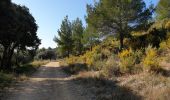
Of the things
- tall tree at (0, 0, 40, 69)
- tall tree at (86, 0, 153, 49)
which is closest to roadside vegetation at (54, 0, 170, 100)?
tall tree at (86, 0, 153, 49)

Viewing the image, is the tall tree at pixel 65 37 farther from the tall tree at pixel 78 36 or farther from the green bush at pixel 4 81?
the green bush at pixel 4 81

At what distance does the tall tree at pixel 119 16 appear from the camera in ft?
113

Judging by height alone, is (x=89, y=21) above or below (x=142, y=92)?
above

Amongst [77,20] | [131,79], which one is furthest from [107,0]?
[77,20]

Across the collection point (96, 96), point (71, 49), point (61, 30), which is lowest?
point (96, 96)

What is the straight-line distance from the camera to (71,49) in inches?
2721

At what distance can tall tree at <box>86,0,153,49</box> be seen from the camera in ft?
113

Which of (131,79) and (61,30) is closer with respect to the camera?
(131,79)

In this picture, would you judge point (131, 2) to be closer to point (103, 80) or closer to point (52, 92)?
point (103, 80)

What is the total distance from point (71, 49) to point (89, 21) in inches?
1350

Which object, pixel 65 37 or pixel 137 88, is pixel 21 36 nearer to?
pixel 137 88

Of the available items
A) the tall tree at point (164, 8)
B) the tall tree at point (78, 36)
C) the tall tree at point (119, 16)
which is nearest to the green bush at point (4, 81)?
the tall tree at point (119, 16)

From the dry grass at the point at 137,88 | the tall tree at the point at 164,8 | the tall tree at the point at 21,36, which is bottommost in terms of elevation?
the dry grass at the point at 137,88

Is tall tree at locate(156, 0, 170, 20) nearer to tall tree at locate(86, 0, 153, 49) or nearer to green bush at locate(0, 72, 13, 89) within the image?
tall tree at locate(86, 0, 153, 49)
